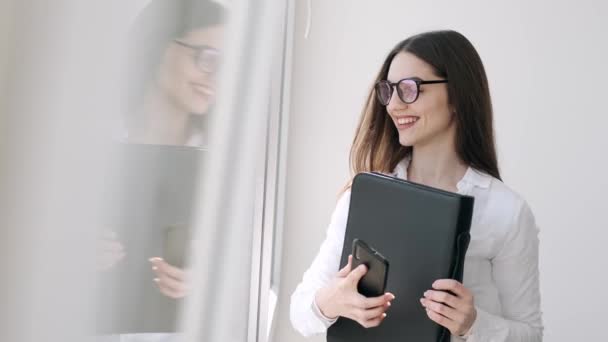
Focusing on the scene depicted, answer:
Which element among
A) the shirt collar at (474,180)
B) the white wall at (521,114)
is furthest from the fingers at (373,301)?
the white wall at (521,114)

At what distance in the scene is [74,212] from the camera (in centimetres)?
15

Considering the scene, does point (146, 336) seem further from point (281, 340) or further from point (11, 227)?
point (281, 340)

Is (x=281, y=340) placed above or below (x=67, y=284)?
below

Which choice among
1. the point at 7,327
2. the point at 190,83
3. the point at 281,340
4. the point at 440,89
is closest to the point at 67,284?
the point at 7,327

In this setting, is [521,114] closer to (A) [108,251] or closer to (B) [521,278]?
(B) [521,278]

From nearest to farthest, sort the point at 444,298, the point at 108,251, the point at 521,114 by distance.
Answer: the point at 108,251 < the point at 444,298 < the point at 521,114

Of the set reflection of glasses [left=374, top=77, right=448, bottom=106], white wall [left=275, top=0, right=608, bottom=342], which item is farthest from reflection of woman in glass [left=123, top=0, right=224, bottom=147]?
white wall [left=275, top=0, right=608, bottom=342]

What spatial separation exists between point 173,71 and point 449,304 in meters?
0.69

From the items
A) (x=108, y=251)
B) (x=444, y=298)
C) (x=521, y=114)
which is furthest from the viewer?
(x=521, y=114)

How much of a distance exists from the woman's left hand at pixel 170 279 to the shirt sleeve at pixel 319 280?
685mm

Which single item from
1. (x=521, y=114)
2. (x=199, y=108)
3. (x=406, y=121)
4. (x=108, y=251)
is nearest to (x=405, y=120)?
(x=406, y=121)

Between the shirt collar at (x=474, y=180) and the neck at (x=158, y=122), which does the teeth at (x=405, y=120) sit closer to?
the shirt collar at (x=474, y=180)

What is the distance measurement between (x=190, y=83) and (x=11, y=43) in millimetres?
131

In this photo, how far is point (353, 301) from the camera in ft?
2.75
